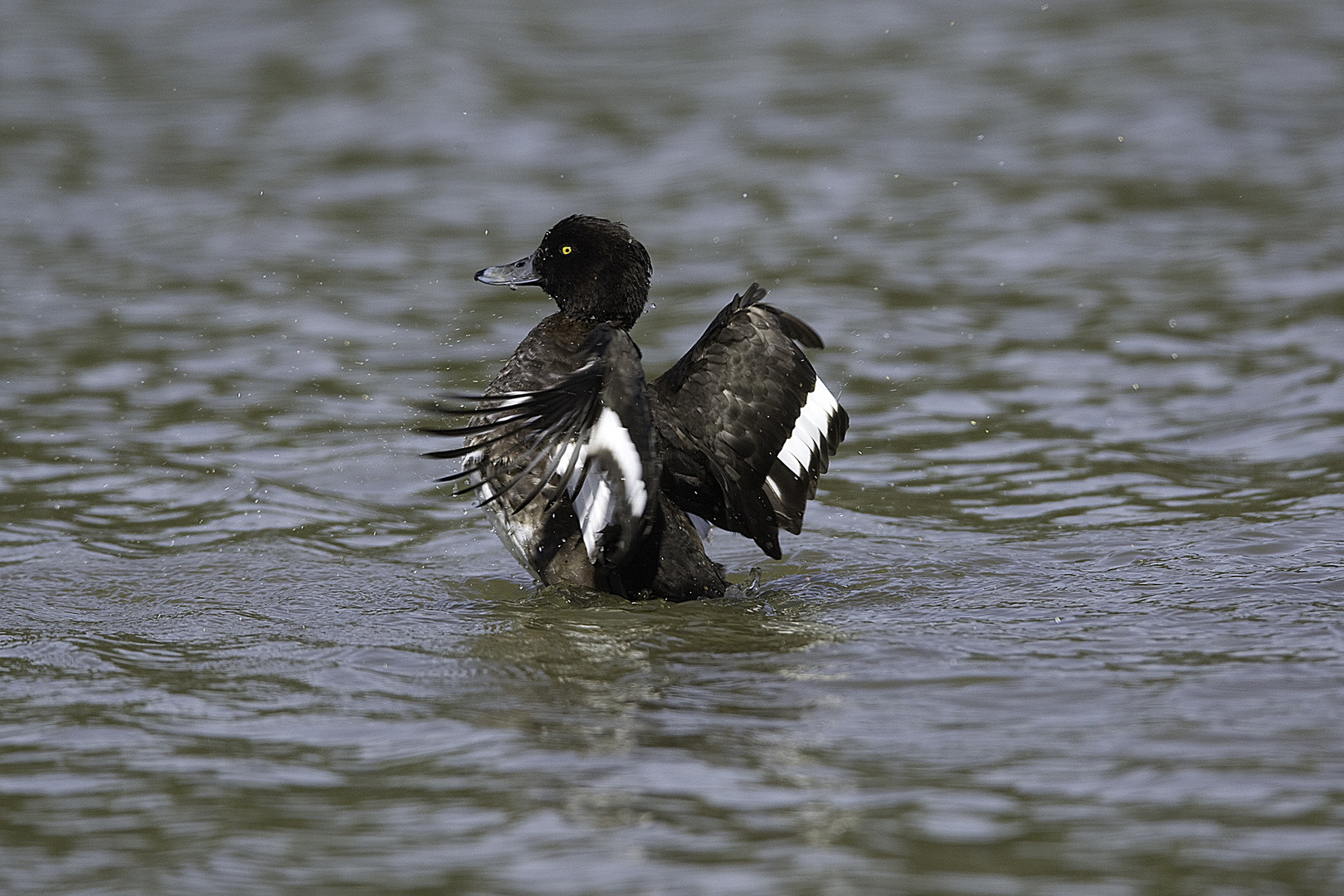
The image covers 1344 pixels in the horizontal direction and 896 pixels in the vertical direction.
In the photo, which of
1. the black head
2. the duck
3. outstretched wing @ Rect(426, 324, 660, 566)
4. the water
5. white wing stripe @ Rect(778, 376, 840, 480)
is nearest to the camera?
the water

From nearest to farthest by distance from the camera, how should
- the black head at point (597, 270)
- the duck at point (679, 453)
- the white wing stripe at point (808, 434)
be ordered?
1. the duck at point (679, 453)
2. the white wing stripe at point (808, 434)
3. the black head at point (597, 270)

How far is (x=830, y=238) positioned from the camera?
32.9ft

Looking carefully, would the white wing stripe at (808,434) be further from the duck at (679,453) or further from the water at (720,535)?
the water at (720,535)

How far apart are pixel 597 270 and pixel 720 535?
1390mm

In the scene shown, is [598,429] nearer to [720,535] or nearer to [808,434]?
[808,434]

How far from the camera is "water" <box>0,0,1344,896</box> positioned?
125 inches

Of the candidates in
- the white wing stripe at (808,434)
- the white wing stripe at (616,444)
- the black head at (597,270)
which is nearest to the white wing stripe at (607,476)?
the white wing stripe at (616,444)

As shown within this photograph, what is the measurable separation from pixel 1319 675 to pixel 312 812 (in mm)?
2522

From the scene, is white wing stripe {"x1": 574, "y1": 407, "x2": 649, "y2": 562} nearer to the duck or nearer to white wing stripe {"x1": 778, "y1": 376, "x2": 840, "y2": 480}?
the duck

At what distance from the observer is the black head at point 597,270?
5328mm

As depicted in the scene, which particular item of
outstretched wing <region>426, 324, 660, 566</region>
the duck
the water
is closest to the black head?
the duck

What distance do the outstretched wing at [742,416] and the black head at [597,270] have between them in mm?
424

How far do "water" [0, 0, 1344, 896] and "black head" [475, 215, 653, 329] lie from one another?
3.40 feet

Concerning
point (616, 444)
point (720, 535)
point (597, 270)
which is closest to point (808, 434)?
point (597, 270)
